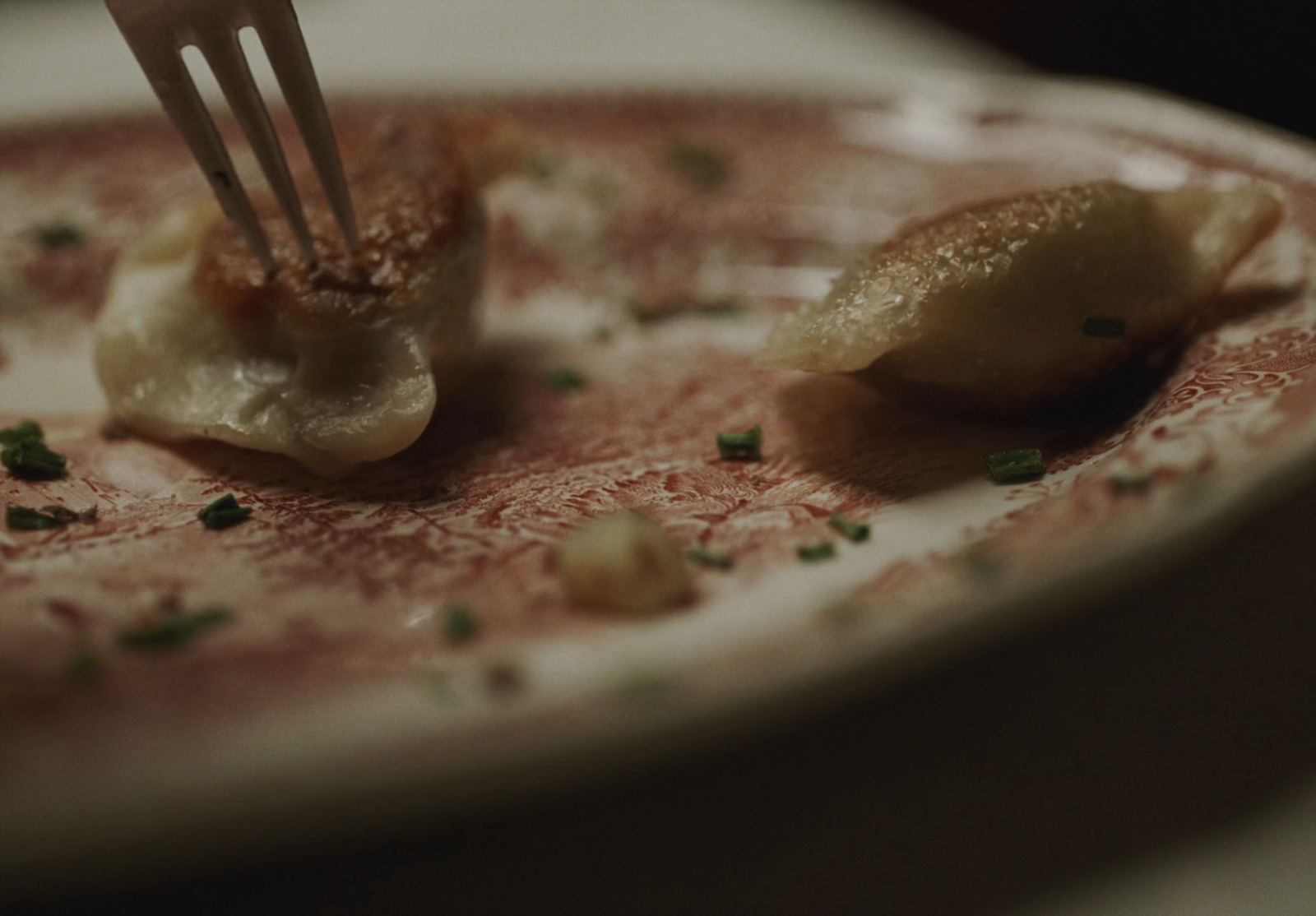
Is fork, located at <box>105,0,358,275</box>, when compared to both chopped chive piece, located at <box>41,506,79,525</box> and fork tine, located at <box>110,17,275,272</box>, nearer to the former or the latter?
fork tine, located at <box>110,17,275,272</box>

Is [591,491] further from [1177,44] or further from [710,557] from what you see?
[1177,44]

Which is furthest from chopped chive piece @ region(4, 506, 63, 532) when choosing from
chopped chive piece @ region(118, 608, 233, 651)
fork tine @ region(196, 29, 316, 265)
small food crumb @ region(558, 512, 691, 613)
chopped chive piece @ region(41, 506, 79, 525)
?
small food crumb @ region(558, 512, 691, 613)

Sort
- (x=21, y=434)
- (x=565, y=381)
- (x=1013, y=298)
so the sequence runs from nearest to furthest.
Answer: (x=1013, y=298) → (x=21, y=434) → (x=565, y=381)

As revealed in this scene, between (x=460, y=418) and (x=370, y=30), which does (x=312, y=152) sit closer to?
(x=460, y=418)

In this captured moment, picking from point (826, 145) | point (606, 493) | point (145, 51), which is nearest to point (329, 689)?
point (606, 493)

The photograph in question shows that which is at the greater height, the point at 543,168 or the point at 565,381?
the point at 543,168

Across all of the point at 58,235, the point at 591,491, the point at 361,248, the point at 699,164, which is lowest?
the point at 591,491

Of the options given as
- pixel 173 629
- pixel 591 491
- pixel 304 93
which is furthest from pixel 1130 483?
pixel 304 93

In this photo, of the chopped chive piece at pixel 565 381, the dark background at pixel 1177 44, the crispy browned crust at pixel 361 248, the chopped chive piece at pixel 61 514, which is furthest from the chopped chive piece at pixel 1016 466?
the dark background at pixel 1177 44
